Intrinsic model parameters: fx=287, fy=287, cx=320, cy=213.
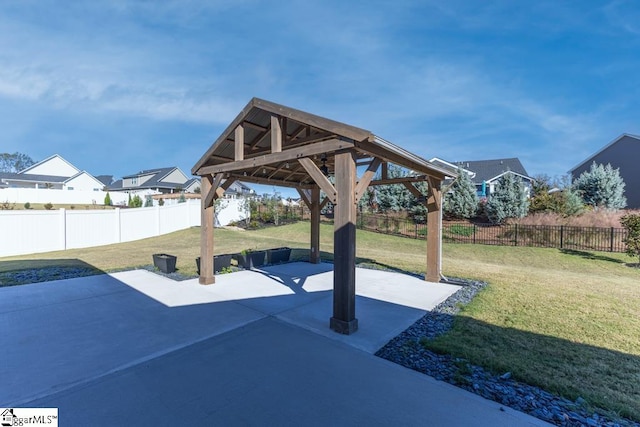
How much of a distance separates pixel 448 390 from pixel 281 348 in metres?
1.92

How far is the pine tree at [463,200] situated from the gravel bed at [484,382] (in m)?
15.2

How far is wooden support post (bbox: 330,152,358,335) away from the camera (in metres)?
4.08

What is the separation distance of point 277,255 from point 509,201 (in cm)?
1427

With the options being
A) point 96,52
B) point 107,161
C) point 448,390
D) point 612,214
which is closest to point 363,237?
point 612,214

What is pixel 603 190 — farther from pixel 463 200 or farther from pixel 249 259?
pixel 249 259

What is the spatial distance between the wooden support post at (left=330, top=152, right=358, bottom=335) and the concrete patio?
0.81 feet

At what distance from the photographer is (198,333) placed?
4.05 m

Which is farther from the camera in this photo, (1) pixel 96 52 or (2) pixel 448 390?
(1) pixel 96 52

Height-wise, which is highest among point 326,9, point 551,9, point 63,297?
point 326,9

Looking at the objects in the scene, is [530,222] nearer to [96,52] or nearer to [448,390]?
[448,390]

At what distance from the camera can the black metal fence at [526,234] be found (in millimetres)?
12232

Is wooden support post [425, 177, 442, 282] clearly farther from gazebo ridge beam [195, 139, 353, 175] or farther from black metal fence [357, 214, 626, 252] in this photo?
black metal fence [357, 214, 626, 252]

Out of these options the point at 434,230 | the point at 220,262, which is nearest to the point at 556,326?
the point at 434,230

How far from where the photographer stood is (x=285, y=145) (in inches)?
251
